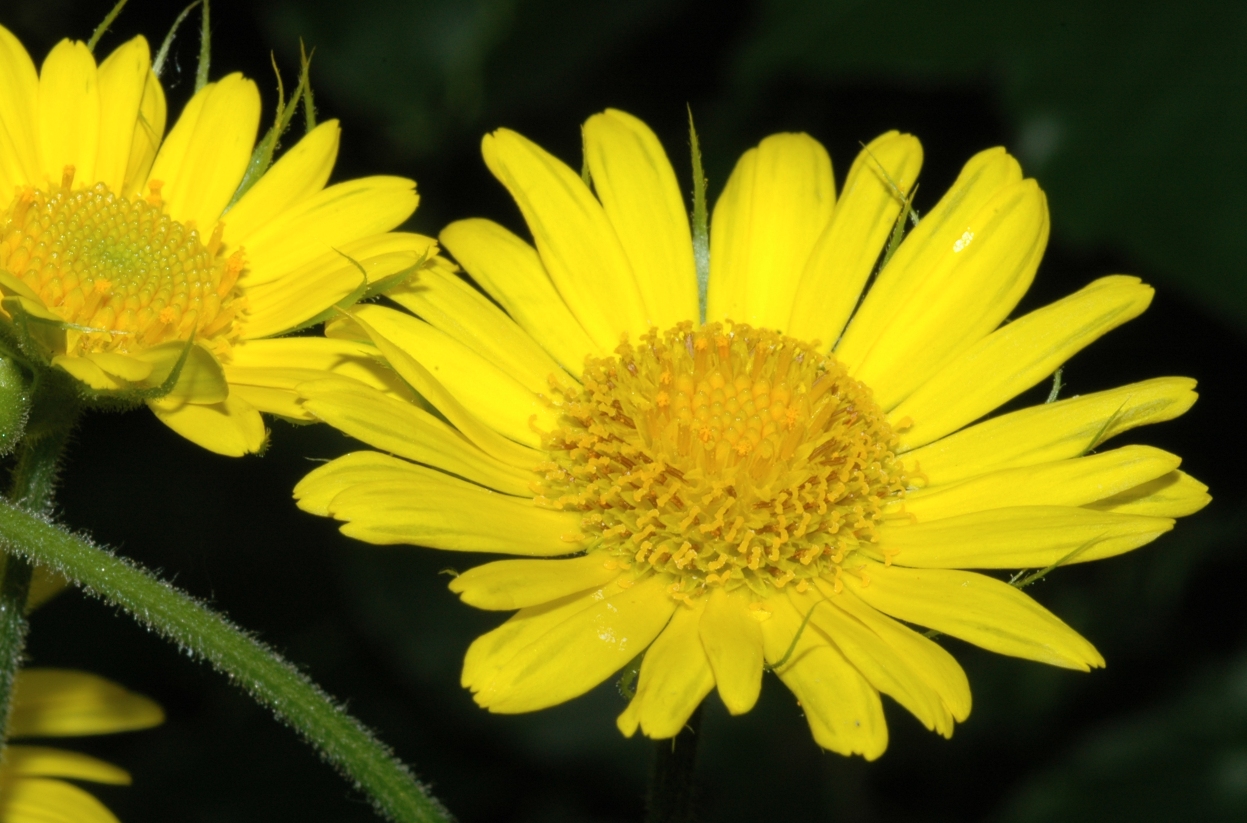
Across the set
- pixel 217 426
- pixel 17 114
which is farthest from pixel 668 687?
pixel 17 114

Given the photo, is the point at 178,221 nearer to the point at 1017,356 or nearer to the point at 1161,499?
the point at 1017,356

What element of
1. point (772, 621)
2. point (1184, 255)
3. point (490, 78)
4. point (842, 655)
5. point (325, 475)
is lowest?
point (842, 655)

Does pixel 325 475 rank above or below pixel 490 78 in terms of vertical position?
below

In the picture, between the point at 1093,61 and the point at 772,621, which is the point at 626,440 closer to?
the point at 772,621

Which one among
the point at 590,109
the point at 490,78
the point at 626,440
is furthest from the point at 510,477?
the point at 590,109

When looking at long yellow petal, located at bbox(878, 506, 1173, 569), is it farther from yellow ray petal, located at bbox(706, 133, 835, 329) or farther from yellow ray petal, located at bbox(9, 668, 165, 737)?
yellow ray petal, located at bbox(9, 668, 165, 737)
